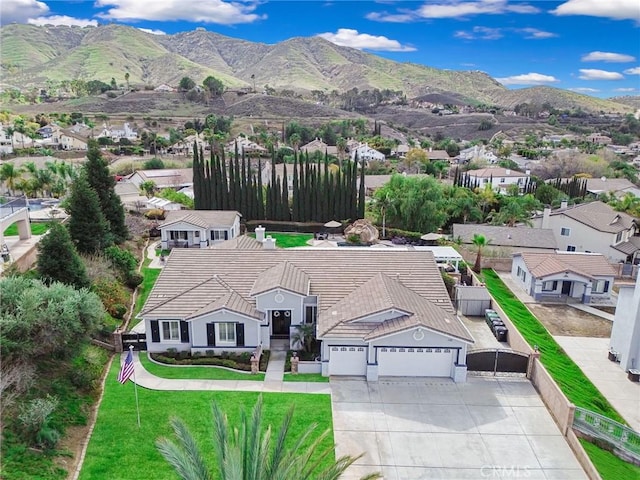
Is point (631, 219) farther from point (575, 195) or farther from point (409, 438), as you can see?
point (409, 438)

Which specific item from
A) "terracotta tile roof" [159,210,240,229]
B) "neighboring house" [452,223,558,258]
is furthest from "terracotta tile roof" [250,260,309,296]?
"neighboring house" [452,223,558,258]

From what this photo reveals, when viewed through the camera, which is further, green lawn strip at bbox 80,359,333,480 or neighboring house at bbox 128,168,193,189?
neighboring house at bbox 128,168,193,189

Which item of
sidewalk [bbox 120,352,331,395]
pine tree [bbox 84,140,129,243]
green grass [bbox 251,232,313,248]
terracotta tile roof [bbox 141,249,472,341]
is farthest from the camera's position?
green grass [bbox 251,232,313,248]

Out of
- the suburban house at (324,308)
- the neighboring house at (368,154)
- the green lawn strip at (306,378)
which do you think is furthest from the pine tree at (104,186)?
the neighboring house at (368,154)

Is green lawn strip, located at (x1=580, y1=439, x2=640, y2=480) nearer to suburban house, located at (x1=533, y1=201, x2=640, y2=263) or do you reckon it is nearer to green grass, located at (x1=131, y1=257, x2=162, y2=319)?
green grass, located at (x1=131, y1=257, x2=162, y2=319)

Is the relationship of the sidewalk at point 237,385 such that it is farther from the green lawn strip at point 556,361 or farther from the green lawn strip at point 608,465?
the green lawn strip at point 556,361

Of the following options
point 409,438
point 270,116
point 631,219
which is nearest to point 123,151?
point 270,116
